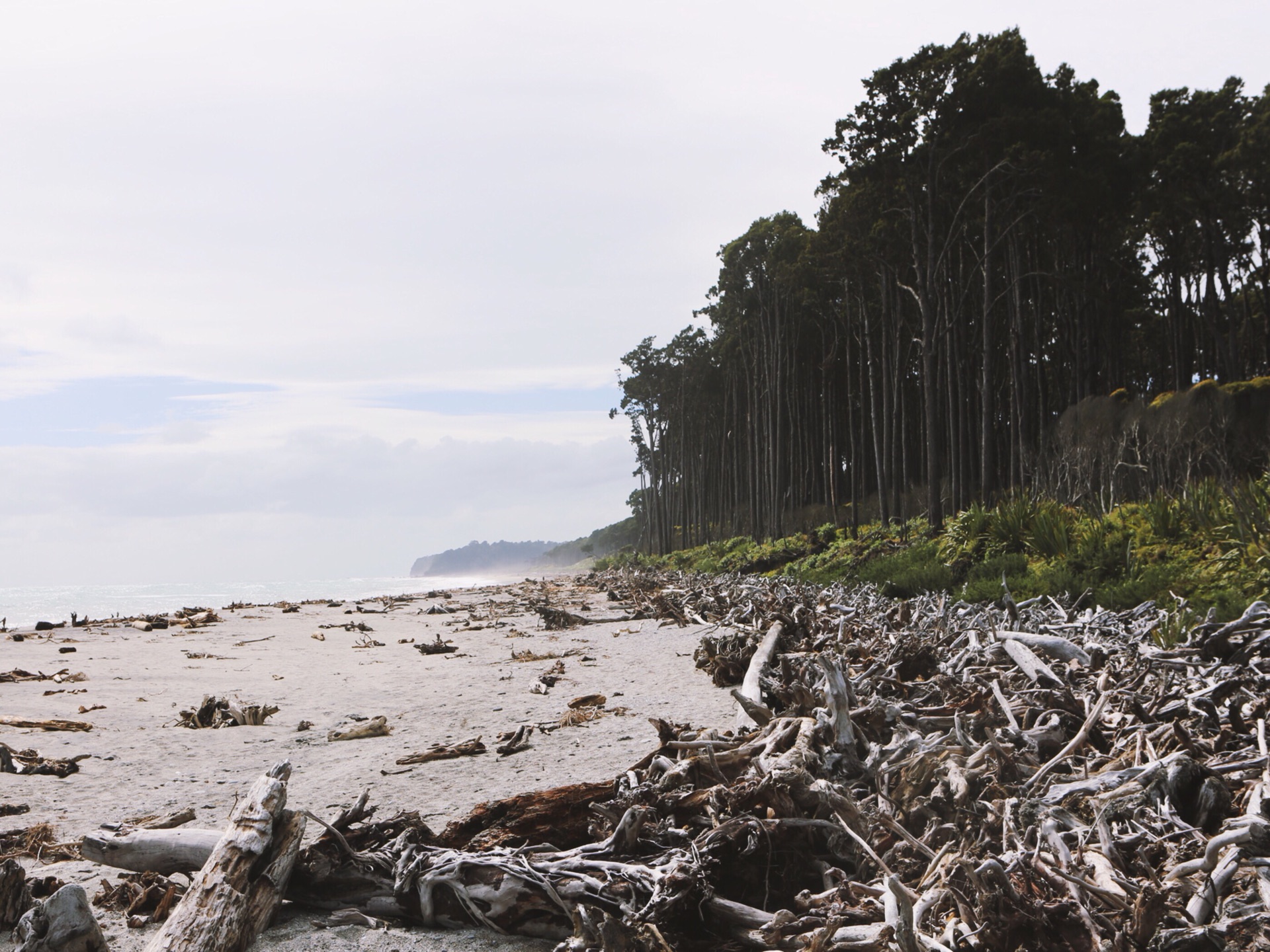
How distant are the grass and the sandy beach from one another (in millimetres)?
3647

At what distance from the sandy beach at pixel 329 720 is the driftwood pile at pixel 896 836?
0.24 metres

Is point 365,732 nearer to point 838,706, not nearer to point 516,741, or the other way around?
point 516,741

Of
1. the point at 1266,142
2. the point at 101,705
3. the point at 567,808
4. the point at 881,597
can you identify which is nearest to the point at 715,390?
the point at 1266,142

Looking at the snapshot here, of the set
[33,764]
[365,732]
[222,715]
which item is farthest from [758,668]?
[33,764]

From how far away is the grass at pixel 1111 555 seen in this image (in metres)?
6.92

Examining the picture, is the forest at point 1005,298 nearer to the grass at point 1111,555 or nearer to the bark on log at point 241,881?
the grass at point 1111,555

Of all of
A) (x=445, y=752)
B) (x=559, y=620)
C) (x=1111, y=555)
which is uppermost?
(x=1111, y=555)

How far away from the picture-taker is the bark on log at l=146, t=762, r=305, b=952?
2.31 m

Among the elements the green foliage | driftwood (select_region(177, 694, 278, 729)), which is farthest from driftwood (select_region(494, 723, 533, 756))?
the green foliage

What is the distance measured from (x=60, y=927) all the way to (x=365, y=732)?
334cm

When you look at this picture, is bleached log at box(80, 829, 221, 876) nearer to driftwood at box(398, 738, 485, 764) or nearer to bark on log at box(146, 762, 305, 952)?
bark on log at box(146, 762, 305, 952)

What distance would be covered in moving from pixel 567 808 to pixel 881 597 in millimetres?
7335

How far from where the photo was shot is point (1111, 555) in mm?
8281

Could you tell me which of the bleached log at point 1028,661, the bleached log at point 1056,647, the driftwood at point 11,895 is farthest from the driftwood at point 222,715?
the bleached log at point 1056,647
